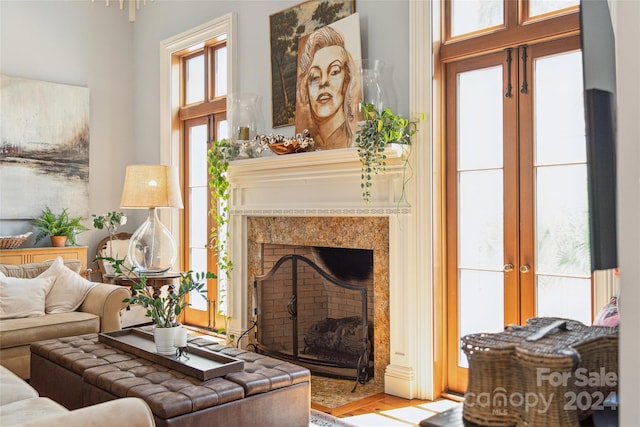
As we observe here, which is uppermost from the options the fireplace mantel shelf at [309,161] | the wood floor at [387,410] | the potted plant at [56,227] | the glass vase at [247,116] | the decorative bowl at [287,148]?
the glass vase at [247,116]

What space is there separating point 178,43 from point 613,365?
5.24 m

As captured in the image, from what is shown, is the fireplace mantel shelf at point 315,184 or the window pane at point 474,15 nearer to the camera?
the window pane at point 474,15

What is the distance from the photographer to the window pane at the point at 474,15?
3.32m

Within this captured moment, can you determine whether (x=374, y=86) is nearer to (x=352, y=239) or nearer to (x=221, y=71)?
(x=352, y=239)

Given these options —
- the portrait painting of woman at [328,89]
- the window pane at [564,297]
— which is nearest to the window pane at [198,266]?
the portrait painting of woman at [328,89]

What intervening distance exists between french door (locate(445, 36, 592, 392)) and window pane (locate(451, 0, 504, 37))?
0.65 ft

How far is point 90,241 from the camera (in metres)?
5.89

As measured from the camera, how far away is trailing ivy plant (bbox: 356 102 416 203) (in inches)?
131

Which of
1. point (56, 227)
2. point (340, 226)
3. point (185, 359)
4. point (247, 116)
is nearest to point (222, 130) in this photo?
point (247, 116)

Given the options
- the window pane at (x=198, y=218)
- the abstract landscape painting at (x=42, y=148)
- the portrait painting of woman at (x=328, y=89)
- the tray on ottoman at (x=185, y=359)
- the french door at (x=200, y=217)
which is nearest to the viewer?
the tray on ottoman at (x=185, y=359)

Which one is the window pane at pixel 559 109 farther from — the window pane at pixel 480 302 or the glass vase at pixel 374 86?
the glass vase at pixel 374 86

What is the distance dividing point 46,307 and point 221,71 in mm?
2654

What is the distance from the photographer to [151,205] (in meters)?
4.41

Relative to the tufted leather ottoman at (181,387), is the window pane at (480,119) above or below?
above
